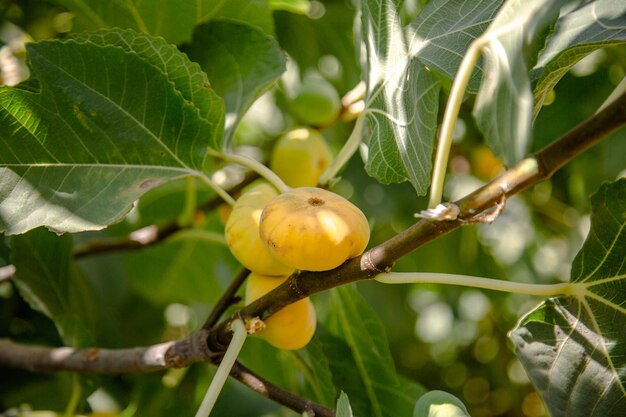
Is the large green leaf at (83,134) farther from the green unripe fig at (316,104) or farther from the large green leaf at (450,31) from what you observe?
the green unripe fig at (316,104)

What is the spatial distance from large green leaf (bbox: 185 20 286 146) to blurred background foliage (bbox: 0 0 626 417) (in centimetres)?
26

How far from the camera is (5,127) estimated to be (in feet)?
2.84

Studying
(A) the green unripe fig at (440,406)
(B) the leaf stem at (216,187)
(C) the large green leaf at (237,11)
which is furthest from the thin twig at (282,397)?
(C) the large green leaf at (237,11)

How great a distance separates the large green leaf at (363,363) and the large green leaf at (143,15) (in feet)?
1.78

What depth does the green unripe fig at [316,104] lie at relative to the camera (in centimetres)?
139

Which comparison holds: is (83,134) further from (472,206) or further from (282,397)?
(472,206)

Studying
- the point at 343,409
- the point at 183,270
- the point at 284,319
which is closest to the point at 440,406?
the point at 343,409

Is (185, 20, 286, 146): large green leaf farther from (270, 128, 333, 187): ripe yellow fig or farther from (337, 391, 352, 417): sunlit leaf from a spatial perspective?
(337, 391, 352, 417): sunlit leaf

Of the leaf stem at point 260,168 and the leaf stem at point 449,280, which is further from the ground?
the leaf stem at point 260,168

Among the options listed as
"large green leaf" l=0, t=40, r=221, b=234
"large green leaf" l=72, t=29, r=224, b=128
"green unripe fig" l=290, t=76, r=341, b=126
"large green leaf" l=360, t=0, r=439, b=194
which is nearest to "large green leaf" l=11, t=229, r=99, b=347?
"large green leaf" l=0, t=40, r=221, b=234

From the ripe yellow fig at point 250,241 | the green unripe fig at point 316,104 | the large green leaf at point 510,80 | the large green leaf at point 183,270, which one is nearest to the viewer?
the large green leaf at point 510,80

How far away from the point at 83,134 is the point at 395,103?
0.42 m

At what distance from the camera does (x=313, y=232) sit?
0.71 meters

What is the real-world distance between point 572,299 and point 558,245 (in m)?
1.79
